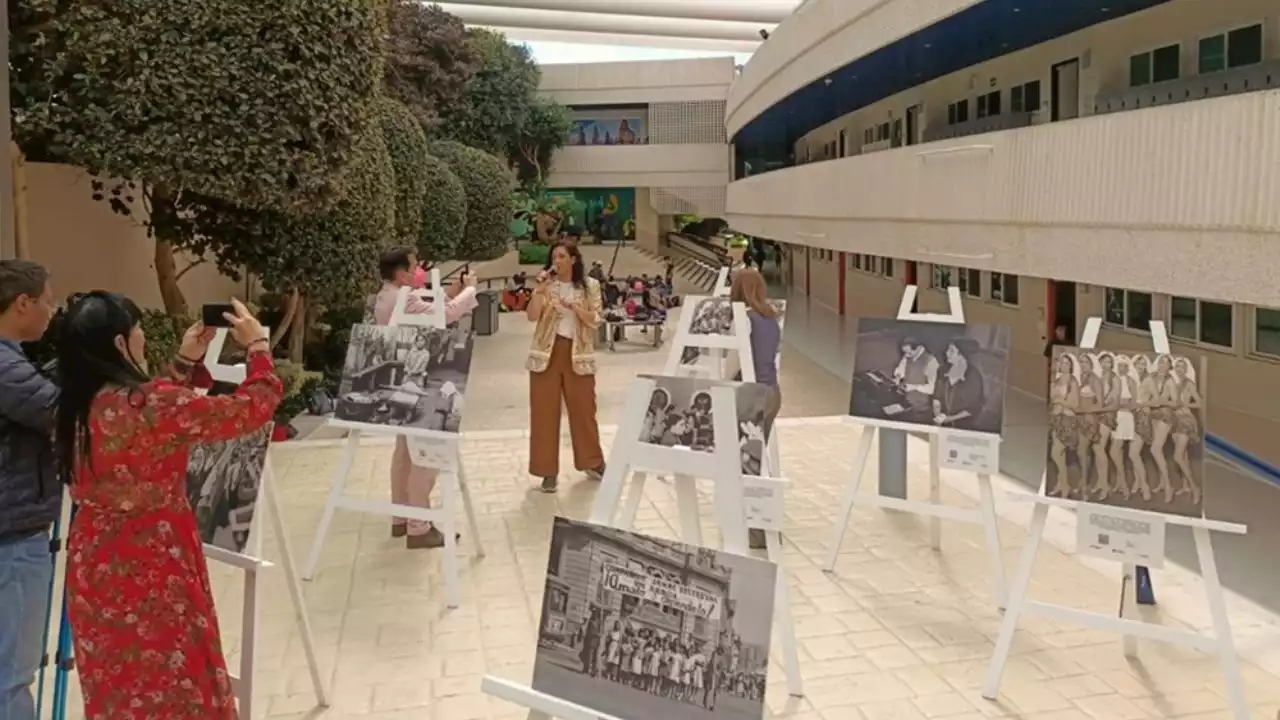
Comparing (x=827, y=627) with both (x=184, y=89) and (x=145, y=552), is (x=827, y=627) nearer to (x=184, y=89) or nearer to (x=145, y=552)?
(x=145, y=552)

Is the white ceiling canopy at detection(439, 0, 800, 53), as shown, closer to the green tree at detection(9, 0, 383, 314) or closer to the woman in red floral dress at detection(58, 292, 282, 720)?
the green tree at detection(9, 0, 383, 314)

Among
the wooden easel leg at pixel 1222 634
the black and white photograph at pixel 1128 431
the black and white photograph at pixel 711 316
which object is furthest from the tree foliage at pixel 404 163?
the wooden easel leg at pixel 1222 634

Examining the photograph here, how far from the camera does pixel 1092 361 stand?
3.90 m

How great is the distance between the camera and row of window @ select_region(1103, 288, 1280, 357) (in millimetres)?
8852

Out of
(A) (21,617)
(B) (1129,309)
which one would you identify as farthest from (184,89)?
(B) (1129,309)

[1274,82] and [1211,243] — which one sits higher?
[1274,82]

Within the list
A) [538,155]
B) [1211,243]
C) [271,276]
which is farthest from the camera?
[538,155]

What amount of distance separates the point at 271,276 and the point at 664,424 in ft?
19.7

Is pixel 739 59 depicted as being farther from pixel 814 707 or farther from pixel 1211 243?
pixel 814 707

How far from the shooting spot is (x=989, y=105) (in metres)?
13.4

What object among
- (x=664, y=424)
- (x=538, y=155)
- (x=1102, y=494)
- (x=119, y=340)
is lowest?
(x=1102, y=494)

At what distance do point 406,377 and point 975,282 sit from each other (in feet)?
39.3

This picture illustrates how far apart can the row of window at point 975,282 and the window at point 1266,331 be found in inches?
176

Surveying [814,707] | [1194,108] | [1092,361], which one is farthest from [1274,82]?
[814,707]
